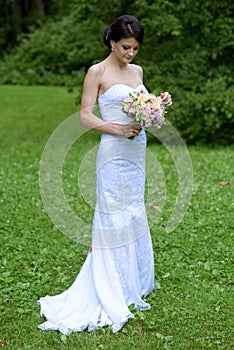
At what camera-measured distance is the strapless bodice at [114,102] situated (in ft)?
14.5

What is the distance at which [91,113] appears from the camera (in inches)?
174

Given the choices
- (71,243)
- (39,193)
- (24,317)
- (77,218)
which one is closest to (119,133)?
(24,317)

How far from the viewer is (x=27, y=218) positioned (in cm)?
709

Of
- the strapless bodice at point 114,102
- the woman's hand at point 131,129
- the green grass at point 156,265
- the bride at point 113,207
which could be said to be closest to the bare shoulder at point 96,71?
the bride at point 113,207

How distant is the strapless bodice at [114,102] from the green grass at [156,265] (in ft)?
4.61

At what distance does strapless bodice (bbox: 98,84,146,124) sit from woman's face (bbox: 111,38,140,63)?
197 millimetres

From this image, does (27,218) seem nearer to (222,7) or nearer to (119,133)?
(119,133)

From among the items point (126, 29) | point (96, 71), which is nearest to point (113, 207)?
point (96, 71)

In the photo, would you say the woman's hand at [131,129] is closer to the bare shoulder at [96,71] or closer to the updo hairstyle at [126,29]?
the bare shoulder at [96,71]

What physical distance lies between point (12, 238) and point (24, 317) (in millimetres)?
1830

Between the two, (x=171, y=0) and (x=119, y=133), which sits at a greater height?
(x=119, y=133)

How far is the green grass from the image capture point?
4332mm

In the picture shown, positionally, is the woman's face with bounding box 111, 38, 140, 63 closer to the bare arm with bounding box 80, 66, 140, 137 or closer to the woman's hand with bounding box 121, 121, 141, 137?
the bare arm with bounding box 80, 66, 140, 137

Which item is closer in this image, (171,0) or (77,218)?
(77,218)
